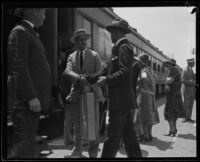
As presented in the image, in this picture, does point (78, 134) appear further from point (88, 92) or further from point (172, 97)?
point (172, 97)

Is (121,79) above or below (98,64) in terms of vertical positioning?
below

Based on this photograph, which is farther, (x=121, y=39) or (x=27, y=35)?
(x=121, y=39)

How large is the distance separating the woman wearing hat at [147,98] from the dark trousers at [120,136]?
601 mm

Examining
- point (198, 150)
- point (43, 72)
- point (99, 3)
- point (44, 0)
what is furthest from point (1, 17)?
point (198, 150)

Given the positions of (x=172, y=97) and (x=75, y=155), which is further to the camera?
(x=172, y=97)

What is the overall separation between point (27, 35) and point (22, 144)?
104 centimetres

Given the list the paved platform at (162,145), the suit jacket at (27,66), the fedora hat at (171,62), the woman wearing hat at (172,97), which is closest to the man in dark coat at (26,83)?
the suit jacket at (27,66)

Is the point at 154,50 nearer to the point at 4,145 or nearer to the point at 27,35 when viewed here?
the point at 27,35

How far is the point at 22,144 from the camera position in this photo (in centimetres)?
374

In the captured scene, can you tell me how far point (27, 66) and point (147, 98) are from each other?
2.14 meters

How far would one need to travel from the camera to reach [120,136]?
14.0 feet

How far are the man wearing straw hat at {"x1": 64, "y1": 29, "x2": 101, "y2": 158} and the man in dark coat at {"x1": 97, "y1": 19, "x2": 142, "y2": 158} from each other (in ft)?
0.52

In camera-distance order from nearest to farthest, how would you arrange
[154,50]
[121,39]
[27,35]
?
[27,35] < [121,39] < [154,50]

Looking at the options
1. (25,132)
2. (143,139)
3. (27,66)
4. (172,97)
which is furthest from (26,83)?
(172,97)
